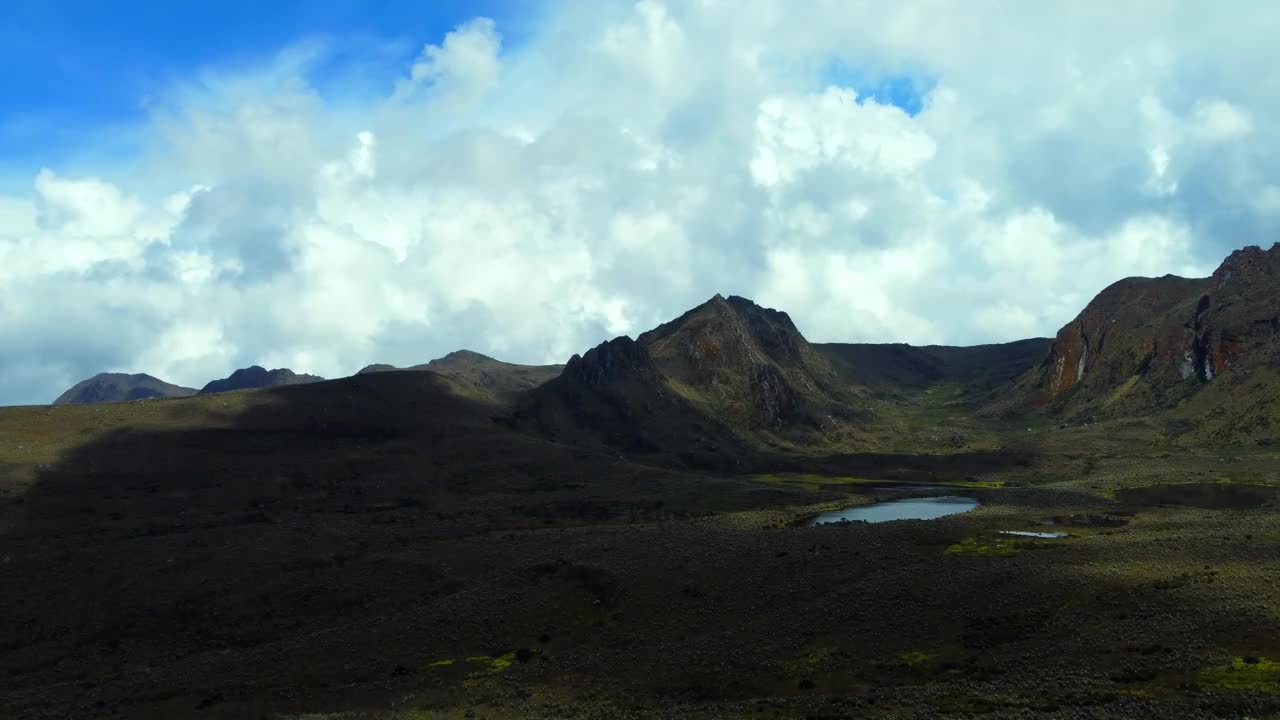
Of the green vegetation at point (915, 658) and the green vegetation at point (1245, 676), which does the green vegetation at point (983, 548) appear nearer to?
the green vegetation at point (915, 658)

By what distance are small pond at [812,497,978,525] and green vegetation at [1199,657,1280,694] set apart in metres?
62.2

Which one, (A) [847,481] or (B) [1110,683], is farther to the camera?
(A) [847,481]

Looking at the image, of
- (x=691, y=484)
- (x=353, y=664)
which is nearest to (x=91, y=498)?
(x=353, y=664)

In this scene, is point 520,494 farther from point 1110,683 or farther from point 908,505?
point 1110,683

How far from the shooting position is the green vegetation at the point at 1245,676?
52.0 meters

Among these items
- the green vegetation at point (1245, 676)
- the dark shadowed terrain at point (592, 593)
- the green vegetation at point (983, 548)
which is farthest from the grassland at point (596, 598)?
the green vegetation at point (983, 548)

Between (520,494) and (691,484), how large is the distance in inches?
1094

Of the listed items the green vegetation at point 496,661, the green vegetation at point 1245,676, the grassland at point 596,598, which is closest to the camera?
the green vegetation at point 1245,676

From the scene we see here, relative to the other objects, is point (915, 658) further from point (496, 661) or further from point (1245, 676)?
point (496, 661)

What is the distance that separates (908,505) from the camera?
140500 mm

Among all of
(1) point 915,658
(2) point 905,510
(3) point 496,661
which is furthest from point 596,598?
(2) point 905,510

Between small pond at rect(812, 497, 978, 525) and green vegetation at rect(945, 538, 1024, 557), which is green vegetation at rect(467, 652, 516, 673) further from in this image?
small pond at rect(812, 497, 978, 525)

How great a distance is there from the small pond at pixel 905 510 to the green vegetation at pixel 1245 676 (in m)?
62.2

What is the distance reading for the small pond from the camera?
12381 cm
